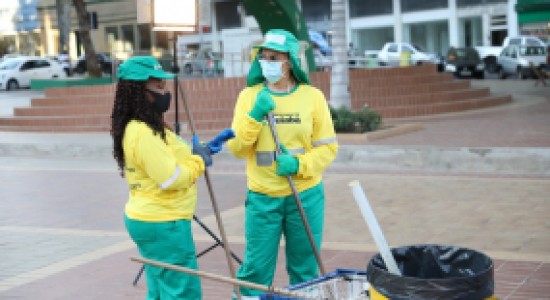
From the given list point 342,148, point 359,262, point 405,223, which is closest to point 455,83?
point 342,148

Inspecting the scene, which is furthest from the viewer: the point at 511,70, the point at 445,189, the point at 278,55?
the point at 511,70

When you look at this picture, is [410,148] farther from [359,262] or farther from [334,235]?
[359,262]

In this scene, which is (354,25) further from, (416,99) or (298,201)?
(298,201)

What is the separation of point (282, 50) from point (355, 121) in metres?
9.39

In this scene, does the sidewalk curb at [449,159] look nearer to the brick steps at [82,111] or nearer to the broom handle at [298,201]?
the brick steps at [82,111]

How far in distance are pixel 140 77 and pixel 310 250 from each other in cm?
148

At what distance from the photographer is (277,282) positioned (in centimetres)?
651

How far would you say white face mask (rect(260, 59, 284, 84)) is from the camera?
16.3ft

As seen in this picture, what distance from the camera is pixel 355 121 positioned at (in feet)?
46.9

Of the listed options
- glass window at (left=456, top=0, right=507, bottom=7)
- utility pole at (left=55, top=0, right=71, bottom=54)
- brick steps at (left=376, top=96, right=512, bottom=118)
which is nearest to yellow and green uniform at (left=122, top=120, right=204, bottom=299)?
brick steps at (left=376, top=96, right=512, bottom=118)

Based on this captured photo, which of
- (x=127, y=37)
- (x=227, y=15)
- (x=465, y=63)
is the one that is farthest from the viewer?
(x=127, y=37)

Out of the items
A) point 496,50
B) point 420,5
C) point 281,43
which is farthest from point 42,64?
point 281,43

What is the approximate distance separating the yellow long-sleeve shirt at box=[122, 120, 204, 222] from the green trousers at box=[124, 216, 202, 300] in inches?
1.8

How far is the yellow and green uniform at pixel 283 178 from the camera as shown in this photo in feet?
16.4
